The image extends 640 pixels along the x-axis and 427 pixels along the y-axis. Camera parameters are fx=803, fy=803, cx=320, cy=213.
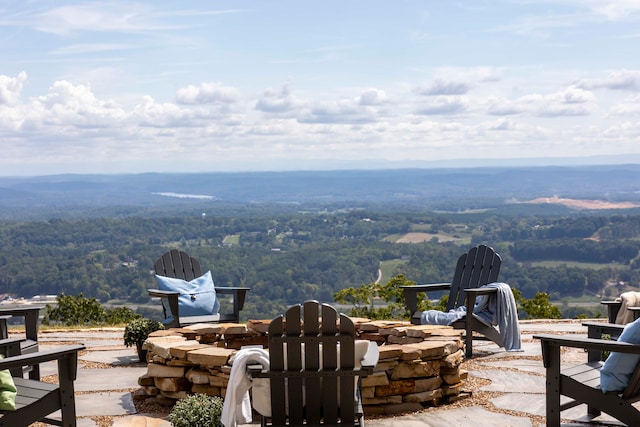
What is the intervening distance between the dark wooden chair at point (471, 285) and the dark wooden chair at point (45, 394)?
3.42 m

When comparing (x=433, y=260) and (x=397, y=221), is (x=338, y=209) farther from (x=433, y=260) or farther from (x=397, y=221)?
(x=433, y=260)

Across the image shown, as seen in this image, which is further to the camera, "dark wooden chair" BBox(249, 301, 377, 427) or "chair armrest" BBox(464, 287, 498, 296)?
"chair armrest" BBox(464, 287, 498, 296)

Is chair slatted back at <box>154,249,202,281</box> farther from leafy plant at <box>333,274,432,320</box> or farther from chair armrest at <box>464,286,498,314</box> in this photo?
leafy plant at <box>333,274,432,320</box>

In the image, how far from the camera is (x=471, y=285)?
6.75 meters

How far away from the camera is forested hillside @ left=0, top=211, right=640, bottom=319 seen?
3628 centimetres

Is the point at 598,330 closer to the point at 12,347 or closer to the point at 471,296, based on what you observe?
the point at 471,296

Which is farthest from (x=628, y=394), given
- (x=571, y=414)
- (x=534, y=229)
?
(x=534, y=229)

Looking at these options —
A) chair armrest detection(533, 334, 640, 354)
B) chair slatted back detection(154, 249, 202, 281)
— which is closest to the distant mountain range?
chair slatted back detection(154, 249, 202, 281)

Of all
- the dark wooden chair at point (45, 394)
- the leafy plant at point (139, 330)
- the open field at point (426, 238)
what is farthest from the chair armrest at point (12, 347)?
the open field at point (426, 238)

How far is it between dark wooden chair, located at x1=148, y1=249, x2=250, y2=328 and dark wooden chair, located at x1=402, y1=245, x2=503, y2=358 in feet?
4.64

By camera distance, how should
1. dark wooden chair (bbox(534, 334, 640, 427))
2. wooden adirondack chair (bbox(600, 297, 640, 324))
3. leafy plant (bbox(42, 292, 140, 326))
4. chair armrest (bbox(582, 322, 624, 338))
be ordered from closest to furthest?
1. dark wooden chair (bbox(534, 334, 640, 427))
2. chair armrest (bbox(582, 322, 624, 338))
3. wooden adirondack chair (bbox(600, 297, 640, 324))
4. leafy plant (bbox(42, 292, 140, 326))

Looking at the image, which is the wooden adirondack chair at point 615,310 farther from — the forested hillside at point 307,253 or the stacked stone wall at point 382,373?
the forested hillside at point 307,253

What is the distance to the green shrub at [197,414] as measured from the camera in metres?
3.77

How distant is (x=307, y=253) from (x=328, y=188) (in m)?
130
